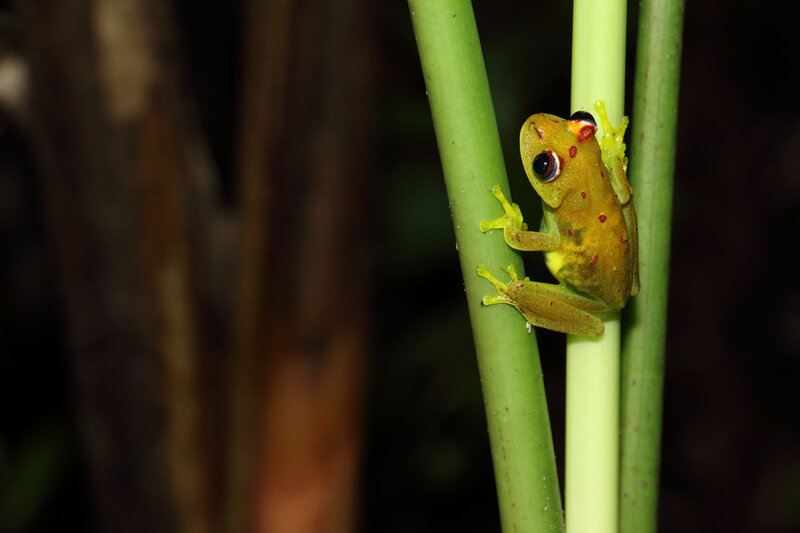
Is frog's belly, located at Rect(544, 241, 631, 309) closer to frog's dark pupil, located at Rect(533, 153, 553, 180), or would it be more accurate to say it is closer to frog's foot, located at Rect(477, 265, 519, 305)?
frog's dark pupil, located at Rect(533, 153, 553, 180)

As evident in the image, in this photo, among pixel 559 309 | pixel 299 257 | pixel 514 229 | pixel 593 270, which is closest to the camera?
pixel 514 229

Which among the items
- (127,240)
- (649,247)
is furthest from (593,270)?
(127,240)

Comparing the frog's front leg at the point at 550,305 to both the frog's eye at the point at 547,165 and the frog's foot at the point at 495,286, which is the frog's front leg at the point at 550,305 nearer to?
the frog's foot at the point at 495,286

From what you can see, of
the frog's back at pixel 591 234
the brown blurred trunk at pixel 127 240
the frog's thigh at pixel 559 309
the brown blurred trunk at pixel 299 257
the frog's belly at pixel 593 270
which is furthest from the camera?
the brown blurred trunk at pixel 299 257

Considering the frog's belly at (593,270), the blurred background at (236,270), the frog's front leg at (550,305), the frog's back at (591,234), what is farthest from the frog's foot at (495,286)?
the blurred background at (236,270)

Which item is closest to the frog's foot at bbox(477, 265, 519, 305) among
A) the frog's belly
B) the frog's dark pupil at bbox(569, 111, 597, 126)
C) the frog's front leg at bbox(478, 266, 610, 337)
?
the frog's front leg at bbox(478, 266, 610, 337)

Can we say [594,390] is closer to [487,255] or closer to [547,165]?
[487,255]
